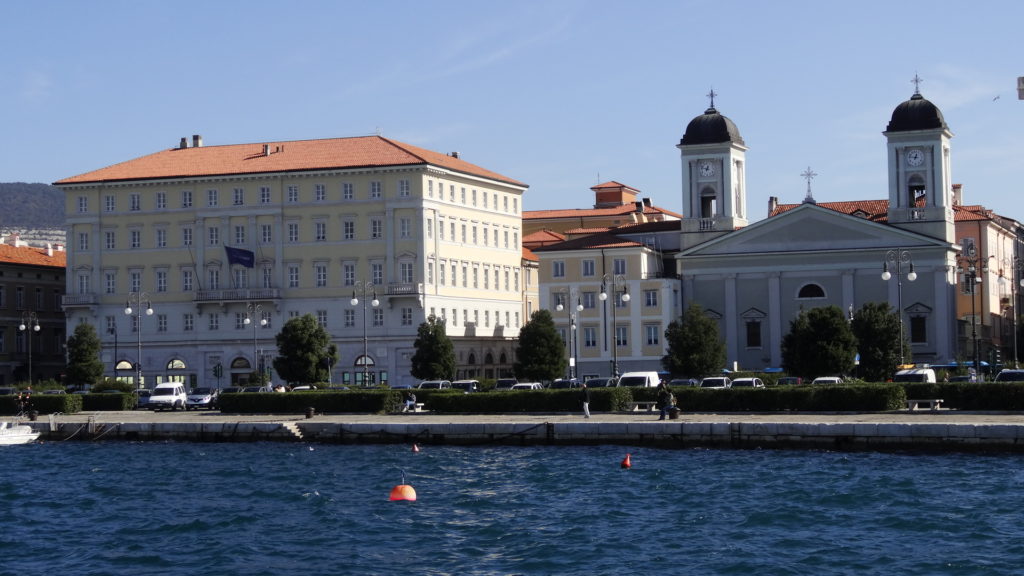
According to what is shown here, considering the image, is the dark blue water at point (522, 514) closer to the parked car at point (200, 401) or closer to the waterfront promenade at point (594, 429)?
the waterfront promenade at point (594, 429)

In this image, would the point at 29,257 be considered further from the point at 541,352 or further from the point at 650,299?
the point at 650,299

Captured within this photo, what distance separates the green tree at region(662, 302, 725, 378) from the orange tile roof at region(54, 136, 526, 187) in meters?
19.8

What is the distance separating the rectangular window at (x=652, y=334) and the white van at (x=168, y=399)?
33.4m


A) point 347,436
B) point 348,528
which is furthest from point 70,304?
point 348,528

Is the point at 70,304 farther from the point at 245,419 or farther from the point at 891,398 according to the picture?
the point at 891,398

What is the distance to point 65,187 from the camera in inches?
4370

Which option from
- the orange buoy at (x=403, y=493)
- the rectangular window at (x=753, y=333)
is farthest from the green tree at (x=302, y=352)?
the orange buoy at (x=403, y=493)

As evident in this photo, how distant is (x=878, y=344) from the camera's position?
86.3 m

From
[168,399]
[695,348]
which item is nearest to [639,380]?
[695,348]

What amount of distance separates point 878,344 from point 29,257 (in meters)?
64.2

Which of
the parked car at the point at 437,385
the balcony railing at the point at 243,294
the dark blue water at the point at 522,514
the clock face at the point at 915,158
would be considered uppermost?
the clock face at the point at 915,158

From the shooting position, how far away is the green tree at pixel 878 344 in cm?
8588

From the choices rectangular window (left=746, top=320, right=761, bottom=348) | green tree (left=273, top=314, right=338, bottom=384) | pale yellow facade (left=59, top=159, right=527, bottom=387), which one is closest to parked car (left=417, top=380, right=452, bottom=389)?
green tree (left=273, top=314, right=338, bottom=384)

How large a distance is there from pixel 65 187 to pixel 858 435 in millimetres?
71921
